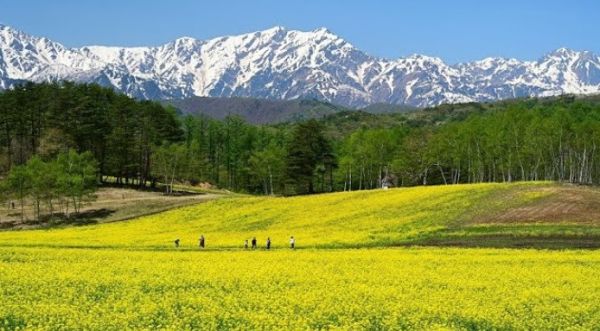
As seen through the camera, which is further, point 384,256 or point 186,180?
point 186,180

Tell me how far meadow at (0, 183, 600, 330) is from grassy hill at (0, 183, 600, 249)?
282 millimetres

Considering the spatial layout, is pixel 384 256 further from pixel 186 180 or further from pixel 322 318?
pixel 186 180

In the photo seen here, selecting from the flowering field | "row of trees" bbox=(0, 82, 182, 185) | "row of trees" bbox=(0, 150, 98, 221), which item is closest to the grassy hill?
"row of trees" bbox=(0, 150, 98, 221)

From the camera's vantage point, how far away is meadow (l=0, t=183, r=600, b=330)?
2673 centimetres

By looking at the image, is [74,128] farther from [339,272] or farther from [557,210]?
[339,272]

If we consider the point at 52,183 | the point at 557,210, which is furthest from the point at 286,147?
the point at 557,210

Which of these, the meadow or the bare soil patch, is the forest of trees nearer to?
the bare soil patch

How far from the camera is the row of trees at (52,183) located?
9531 cm

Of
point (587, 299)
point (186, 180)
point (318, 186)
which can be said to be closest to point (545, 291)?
point (587, 299)

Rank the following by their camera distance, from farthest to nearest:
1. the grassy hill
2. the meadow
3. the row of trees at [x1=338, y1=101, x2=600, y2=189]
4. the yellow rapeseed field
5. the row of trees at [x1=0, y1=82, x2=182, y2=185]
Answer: the row of trees at [x1=338, y1=101, x2=600, y2=189]
the row of trees at [x1=0, y1=82, x2=182, y2=185]
the yellow rapeseed field
the grassy hill
the meadow

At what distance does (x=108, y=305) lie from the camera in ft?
Answer: 92.1

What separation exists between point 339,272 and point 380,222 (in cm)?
3474

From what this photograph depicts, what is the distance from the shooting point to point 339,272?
135 ft

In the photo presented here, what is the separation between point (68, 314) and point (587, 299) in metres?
23.0
